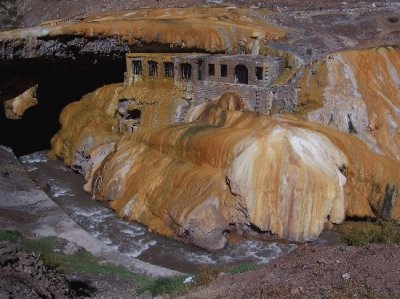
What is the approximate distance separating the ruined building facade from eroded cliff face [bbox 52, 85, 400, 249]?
58.0 inches

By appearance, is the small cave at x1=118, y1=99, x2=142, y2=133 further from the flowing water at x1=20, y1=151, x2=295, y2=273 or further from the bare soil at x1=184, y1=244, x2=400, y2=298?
the bare soil at x1=184, y1=244, x2=400, y2=298

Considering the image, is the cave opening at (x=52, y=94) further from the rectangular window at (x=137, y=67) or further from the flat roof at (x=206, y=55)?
the flat roof at (x=206, y=55)

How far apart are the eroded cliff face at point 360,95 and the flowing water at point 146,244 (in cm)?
1030

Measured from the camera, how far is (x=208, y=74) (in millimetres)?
38812

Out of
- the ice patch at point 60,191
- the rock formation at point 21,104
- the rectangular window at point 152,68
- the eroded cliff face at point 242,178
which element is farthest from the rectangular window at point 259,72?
the rock formation at point 21,104

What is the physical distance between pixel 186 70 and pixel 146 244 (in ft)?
51.3

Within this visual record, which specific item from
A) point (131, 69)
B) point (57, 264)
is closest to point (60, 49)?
point (131, 69)

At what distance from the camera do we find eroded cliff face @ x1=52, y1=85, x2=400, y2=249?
2862 cm

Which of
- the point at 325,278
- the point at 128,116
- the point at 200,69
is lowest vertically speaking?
the point at 128,116

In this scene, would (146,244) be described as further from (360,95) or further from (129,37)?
(129,37)

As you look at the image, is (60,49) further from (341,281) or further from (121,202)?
(341,281)

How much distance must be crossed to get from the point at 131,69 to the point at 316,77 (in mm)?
14570

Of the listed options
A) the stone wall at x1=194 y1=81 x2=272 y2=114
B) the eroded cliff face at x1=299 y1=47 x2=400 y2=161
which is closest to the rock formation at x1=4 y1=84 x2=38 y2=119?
the stone wall at x1=194 y1=81 x2=272 y2=114

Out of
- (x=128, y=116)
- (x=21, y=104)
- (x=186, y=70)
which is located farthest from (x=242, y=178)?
(x=21, y=104)
